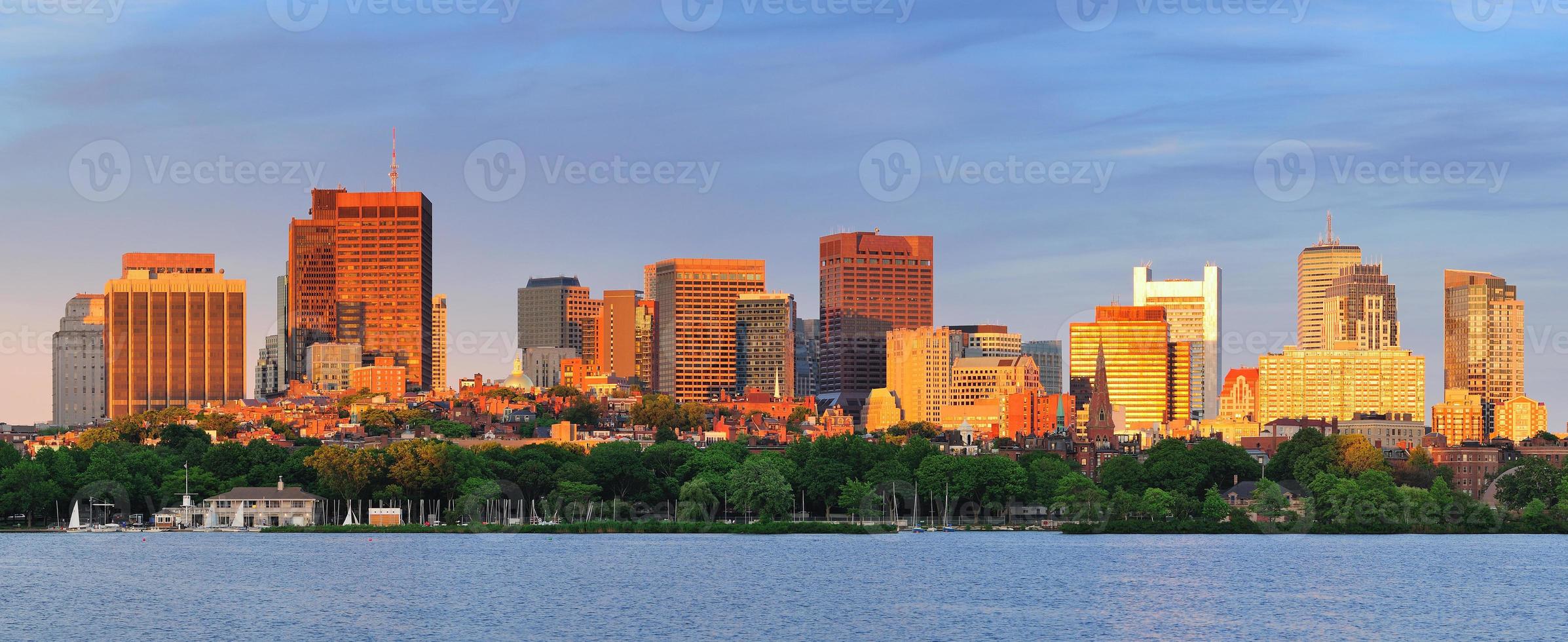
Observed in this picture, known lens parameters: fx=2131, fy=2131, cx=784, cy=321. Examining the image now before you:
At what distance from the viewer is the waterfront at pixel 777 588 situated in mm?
94875

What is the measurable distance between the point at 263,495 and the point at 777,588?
245 feet

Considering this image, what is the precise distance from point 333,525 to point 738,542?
37705mm

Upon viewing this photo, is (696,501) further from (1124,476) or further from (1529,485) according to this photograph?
(1529,485)

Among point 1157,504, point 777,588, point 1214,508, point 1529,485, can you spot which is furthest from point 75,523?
point 1529,485

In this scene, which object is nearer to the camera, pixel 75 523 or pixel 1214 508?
pixel 75 523

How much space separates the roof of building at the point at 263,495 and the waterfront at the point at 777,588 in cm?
1622

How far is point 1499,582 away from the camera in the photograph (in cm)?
11894

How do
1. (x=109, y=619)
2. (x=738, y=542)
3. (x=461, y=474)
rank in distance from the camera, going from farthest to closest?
(x=461, y=474) < (x=738, y=542) < (x=109, y=619)

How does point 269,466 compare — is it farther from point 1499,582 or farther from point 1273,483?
point 1499,582

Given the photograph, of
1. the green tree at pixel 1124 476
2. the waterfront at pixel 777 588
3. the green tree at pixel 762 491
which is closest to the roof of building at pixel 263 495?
the waterfront at pixel 777 588

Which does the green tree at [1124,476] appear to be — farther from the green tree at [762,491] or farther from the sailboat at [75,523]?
the sailboat at [75,523]

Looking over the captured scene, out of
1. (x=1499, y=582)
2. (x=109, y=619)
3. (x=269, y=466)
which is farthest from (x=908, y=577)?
(x=269, y=466)

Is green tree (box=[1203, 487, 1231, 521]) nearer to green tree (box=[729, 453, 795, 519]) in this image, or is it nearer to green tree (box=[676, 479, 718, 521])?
green tree (box=[729, 453, 795, 519])

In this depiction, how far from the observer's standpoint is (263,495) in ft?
572
